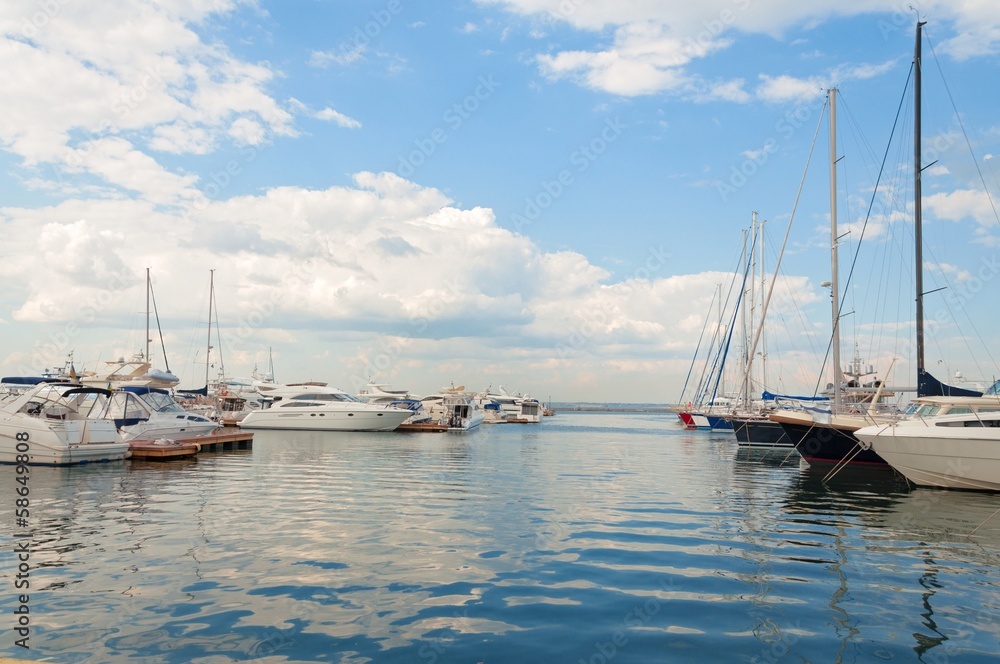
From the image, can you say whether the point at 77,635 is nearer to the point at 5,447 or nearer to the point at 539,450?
the point at 5,447

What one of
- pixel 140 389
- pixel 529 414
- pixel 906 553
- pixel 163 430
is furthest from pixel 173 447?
pixel 529 414

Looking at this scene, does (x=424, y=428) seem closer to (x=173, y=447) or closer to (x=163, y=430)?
(x=163, y=430)

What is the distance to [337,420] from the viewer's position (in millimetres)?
61156

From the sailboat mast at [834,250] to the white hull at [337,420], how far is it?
38588 millimetres

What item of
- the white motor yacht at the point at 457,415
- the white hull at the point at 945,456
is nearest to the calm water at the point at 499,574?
the white hull at the point at 945,456

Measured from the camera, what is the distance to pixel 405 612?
848 cm

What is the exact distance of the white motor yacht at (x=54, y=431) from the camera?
24375 millimetres

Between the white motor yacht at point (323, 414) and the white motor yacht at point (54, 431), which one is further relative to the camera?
the white motor yacht at point (323, 414)

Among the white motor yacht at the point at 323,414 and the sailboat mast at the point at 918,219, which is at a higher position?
the sailboat mast at the point at 918,219

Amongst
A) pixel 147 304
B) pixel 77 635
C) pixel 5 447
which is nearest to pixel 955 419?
pixel 77 635

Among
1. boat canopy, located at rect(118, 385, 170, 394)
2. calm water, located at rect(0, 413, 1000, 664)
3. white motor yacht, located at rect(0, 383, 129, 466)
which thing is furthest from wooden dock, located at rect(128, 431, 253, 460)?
calm water, located at rect(0, 413, 1000, 664)

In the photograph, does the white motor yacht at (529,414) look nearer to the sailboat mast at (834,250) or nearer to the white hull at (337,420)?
the white hull at (337,420)

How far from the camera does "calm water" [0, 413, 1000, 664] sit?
24.5 feet

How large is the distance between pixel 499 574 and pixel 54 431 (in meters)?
21.5
